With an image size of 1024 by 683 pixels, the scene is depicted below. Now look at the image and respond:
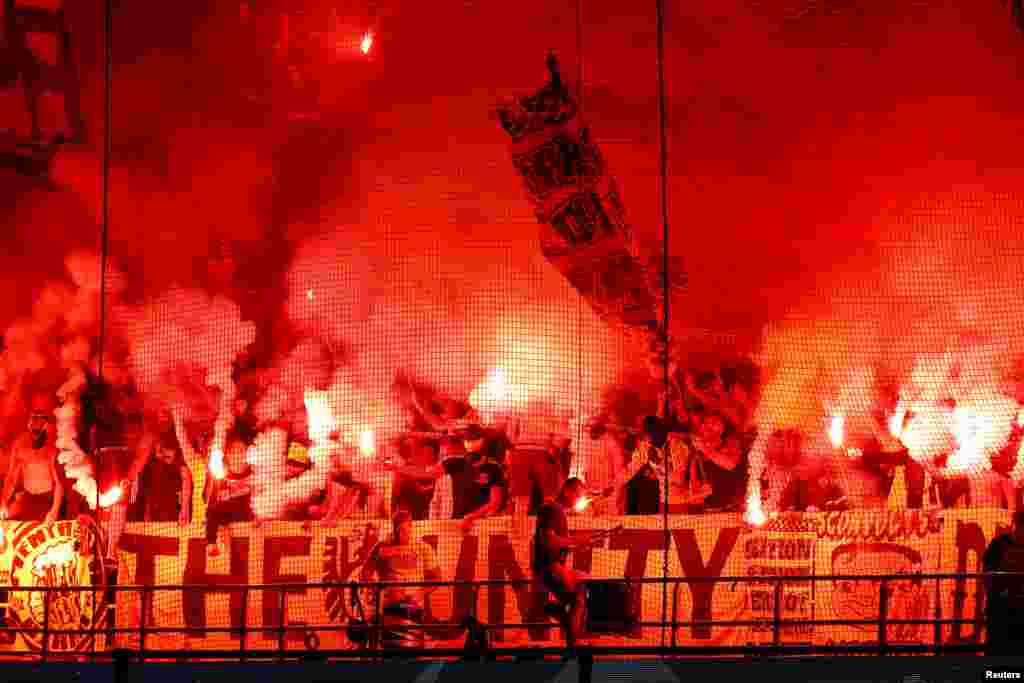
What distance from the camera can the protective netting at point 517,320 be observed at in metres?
9.88

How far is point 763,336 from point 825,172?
1369mm

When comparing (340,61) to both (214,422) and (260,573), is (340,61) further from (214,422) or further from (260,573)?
(260,573)

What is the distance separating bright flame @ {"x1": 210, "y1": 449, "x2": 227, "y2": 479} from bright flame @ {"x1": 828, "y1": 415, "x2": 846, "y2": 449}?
4.84m

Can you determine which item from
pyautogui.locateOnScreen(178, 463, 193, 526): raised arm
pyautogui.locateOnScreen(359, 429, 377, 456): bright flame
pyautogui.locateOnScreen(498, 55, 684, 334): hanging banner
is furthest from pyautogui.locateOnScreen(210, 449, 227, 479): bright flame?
pyautogui.locateOnScreen(498, 55, 684, 334): hanging banner

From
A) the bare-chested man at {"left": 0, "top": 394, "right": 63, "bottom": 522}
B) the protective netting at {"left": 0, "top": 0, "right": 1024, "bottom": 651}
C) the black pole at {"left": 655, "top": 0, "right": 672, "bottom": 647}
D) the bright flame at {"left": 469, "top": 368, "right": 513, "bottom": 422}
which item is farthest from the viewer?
the bare-chested man at {"left": 0, "top": 394, "right": 63, "bottom": 522}

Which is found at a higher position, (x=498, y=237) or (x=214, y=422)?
(x=498, y=237)

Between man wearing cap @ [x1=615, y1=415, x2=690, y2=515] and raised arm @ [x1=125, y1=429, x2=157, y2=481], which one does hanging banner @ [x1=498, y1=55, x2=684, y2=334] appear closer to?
man wearing cap @ [x1=615, y1=415, x2=690, y2=515]

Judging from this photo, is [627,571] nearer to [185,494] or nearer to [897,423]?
[897,423]

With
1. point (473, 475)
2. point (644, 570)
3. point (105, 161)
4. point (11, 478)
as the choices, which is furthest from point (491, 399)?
point (11, 478)

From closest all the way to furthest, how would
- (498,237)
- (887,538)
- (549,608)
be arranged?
(549,608)
(887,538)
(498,237)

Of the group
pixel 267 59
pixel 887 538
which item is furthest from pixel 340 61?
pixel 887 538

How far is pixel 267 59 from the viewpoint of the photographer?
34.2ft

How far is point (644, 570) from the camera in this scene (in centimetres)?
970

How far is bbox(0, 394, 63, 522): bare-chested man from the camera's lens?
33.9 feet
